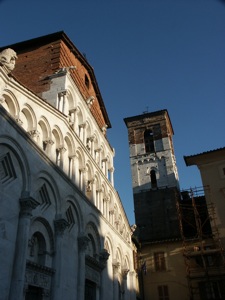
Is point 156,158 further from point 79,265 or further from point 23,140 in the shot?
point 23,140

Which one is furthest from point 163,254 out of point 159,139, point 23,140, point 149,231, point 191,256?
point 23,140

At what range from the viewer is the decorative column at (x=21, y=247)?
1002 centimetres

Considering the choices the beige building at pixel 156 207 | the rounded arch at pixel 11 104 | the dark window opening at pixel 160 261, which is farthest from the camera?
the dark window opening at pixel 160 261

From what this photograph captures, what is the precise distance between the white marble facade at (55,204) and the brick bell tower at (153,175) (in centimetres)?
1197

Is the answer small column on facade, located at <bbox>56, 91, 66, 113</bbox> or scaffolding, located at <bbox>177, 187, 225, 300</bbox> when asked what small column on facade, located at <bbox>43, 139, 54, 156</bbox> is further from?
scaffolding, located at <bbox>177, 187, 225, 300</bbox>

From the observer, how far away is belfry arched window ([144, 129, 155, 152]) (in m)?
40.2

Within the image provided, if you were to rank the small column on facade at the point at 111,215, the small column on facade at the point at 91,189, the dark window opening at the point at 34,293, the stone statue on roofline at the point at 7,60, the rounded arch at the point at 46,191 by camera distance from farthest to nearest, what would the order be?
the small column on facade at the point at 111,215 → the small column on facade at the point at 91,189 → the rounded arch at the point at 46,191 → the stone statue on roofline at the point at 7,60 → the dark window opening at the point at 34,293

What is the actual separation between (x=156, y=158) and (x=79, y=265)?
83.5 feet

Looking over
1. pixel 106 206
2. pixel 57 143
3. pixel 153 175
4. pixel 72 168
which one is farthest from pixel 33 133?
pixel 153 175

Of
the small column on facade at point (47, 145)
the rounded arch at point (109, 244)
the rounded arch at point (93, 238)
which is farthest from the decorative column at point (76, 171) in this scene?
the rounded arch at point (109, 244)

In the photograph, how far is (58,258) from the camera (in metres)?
12.9

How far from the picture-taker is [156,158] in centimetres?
3900

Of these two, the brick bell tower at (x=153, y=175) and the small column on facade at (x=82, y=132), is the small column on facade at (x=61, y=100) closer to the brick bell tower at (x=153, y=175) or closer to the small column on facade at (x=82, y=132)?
Answer: the small column on facade at (x=82, y=132)

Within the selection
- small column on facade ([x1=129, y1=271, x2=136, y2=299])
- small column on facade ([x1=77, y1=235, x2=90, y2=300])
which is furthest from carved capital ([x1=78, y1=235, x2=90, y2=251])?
small column on facade ([x1=129, y1=271, x2=136, y2=299])
